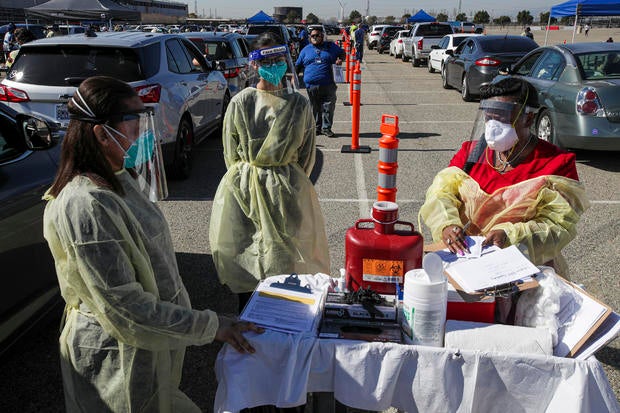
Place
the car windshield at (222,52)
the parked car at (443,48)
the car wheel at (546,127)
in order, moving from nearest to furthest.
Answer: the car wheel at (546,127), the car windshield at (222,52), the parked car at (443,48)

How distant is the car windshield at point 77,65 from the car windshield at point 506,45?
9.74m

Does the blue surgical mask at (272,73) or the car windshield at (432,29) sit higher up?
the car windshield at (432,29)

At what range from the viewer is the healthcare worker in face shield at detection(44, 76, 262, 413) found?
1734 mm

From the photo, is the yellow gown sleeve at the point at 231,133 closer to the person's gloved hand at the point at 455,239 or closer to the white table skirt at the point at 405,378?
the person's gloved hand at the point at 455,239

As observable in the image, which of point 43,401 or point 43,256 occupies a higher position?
point 43,256

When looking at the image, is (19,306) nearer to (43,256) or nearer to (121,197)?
(43,256)

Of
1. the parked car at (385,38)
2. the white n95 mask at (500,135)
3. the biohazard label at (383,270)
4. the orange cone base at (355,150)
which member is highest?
the parked car at (385,38)

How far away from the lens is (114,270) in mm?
1740

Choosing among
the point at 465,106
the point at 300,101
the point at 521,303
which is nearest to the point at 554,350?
the point at 521,303

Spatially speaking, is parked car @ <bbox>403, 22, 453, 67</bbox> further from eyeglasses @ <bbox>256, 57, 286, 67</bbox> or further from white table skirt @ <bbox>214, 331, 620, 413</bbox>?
white table skirt @ <bbox>214, 331, 620, 413</bbox>

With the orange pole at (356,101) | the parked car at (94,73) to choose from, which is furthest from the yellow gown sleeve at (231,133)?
the orange pole at (356,101)

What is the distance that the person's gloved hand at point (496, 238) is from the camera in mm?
2480

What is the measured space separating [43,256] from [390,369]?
2466mm

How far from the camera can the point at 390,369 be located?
1872mm
